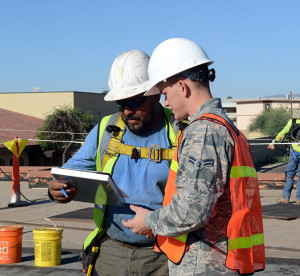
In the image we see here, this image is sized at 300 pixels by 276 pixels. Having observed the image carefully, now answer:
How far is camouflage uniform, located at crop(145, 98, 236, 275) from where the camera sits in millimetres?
2455

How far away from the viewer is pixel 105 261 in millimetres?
3686

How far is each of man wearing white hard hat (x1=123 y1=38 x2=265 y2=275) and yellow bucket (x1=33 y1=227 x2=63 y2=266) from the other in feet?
14.6

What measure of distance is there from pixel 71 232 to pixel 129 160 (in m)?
6.00

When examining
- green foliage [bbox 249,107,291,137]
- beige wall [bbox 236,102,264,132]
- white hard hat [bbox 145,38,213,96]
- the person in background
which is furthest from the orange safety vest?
beige wall [bbox 236,102,264,132]

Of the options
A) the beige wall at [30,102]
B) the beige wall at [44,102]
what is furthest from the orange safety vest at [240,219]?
the beige wall at [30,102]

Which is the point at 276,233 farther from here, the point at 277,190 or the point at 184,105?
the point at 184,105

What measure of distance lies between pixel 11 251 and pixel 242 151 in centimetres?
534

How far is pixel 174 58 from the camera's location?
279 centimetres

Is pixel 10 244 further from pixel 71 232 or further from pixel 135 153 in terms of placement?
pixel 135 153

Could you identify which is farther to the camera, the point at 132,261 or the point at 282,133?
the point at 282,133

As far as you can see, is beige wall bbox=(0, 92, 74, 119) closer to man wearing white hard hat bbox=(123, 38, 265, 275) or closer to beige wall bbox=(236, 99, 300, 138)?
man wearing white hard hat bbox=(123, 38, 265, 275)

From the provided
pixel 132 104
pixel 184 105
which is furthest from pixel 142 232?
pixel 132 104

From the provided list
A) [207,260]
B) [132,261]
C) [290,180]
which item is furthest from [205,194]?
[290,180]

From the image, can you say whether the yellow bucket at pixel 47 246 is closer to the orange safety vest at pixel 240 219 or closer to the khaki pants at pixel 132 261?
the khaki pants at pixel 132 261
